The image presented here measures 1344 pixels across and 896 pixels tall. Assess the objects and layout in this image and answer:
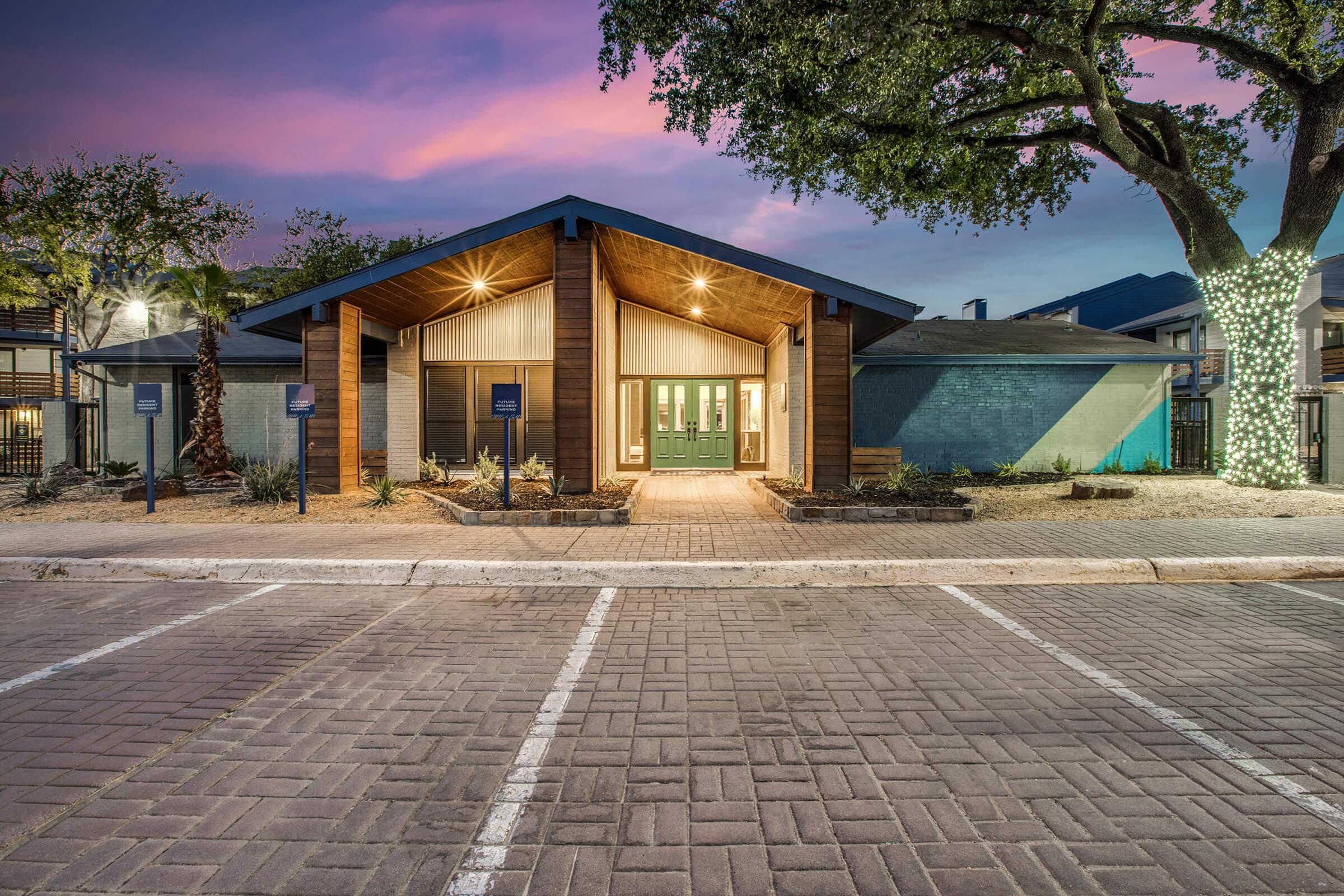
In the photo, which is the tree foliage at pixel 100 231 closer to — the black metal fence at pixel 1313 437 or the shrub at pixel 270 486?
the shrub at pixel 270 486

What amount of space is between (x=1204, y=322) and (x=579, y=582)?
107 ft

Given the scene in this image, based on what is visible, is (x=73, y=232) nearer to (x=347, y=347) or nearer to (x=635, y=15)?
(x=347, y=347)

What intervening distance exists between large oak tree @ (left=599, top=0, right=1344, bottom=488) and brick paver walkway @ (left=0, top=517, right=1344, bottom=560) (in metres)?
5.06

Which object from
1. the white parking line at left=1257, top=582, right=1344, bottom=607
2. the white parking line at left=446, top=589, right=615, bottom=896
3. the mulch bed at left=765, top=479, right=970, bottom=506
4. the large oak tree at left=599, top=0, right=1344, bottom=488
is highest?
the large oak tree at left=599, top=0, right=1344, bottom=488

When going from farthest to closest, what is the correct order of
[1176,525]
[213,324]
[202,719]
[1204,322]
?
[1204,322]
[213,324]
[1176,525]
[202,719]

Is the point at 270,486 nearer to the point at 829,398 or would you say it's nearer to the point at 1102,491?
the point at 829,398

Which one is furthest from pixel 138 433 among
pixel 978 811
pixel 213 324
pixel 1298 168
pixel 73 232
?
pixel 1298 168

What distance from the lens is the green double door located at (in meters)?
17.3

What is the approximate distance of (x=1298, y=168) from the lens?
11.7 meters

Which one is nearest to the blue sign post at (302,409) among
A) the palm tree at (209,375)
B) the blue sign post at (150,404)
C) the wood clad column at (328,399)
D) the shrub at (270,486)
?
the shrub at (270,486)

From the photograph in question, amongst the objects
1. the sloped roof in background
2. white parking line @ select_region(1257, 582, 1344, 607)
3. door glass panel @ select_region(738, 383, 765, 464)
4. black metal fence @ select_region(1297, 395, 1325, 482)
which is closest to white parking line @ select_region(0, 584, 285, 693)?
white parking line @ select_region(1257, 582, 1344, 607)

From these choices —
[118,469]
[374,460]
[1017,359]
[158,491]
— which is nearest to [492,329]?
[374,460]

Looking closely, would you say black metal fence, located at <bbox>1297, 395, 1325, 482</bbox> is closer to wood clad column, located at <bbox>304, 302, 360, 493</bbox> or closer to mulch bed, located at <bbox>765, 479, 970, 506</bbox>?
mulch bed, located at <bbox>765, 479, 970, 506</bbox>

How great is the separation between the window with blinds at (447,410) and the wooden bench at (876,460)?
9.77 m
